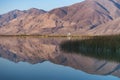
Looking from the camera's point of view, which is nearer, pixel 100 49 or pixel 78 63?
pixel 78 63

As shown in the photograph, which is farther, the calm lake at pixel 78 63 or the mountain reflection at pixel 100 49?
the mountain reflection at pixel 100 49

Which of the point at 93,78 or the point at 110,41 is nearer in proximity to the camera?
the point at 93,78

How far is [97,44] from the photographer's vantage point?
3472 centimetres

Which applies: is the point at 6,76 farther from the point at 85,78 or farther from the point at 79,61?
the point at 79,61

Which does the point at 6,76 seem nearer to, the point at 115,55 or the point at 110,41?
the point at 115,55

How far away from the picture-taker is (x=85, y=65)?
1093 inches

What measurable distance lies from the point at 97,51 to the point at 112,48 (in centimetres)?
185

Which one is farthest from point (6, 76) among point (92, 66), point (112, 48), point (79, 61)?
point (112, 48)

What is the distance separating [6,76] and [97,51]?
1387cm

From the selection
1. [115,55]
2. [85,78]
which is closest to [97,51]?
[115,55]

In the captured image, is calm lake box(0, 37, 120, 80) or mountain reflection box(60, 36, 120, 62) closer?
calm lake box(0, 37, 120, 80)

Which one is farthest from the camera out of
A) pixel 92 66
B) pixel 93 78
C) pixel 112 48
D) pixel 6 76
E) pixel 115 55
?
pixel 112 48

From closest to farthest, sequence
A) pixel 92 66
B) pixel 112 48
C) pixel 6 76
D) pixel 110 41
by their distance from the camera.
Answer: pixel 6 76
pixel 92 66
pixel 112 48
pixel 110 41

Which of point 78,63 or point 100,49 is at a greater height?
point 100,49
